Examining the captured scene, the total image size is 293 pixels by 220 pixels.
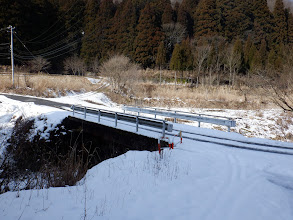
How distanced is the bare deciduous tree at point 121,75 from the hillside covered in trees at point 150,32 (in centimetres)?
1778

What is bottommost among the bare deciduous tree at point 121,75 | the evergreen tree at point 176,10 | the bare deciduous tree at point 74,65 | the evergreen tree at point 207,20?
the bare deciduous tree at point 121,75

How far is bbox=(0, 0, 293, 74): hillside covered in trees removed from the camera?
4512 cm

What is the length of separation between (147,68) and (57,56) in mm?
27381

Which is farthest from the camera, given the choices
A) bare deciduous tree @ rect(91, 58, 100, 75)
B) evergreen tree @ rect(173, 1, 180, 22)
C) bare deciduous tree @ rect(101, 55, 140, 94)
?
evergreen tree @ rect(173, 1, 180, 22)

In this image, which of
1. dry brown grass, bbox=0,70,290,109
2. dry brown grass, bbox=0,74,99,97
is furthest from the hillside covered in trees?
dry brown grass, bbox=0,74,99,97

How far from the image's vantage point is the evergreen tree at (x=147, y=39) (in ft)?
166

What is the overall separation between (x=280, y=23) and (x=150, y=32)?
3731cm

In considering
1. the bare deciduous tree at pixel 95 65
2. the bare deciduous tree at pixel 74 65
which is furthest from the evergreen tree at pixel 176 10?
the bare deciduous tree at pixel 74 65

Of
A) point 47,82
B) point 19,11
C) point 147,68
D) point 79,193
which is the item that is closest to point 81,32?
point 19,11

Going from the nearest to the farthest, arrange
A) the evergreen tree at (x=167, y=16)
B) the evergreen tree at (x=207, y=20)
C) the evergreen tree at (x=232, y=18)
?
1. the evergreen tree at (x=207, y=20)
2. the evergreen tree at (x=232, y=18)
3. the evergreen tree at (x=167, y=16)

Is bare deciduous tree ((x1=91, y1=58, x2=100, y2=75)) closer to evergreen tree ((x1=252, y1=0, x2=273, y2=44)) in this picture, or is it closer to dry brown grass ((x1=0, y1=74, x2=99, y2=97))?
dry brown grass ((x1=0, y1=74, x2=99, y2=97))

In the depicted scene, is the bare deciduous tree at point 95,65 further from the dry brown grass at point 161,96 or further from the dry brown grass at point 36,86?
the dry brown grass at point 36,86

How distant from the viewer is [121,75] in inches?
1106

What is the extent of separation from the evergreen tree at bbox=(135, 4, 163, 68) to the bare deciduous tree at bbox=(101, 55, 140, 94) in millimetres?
22548
